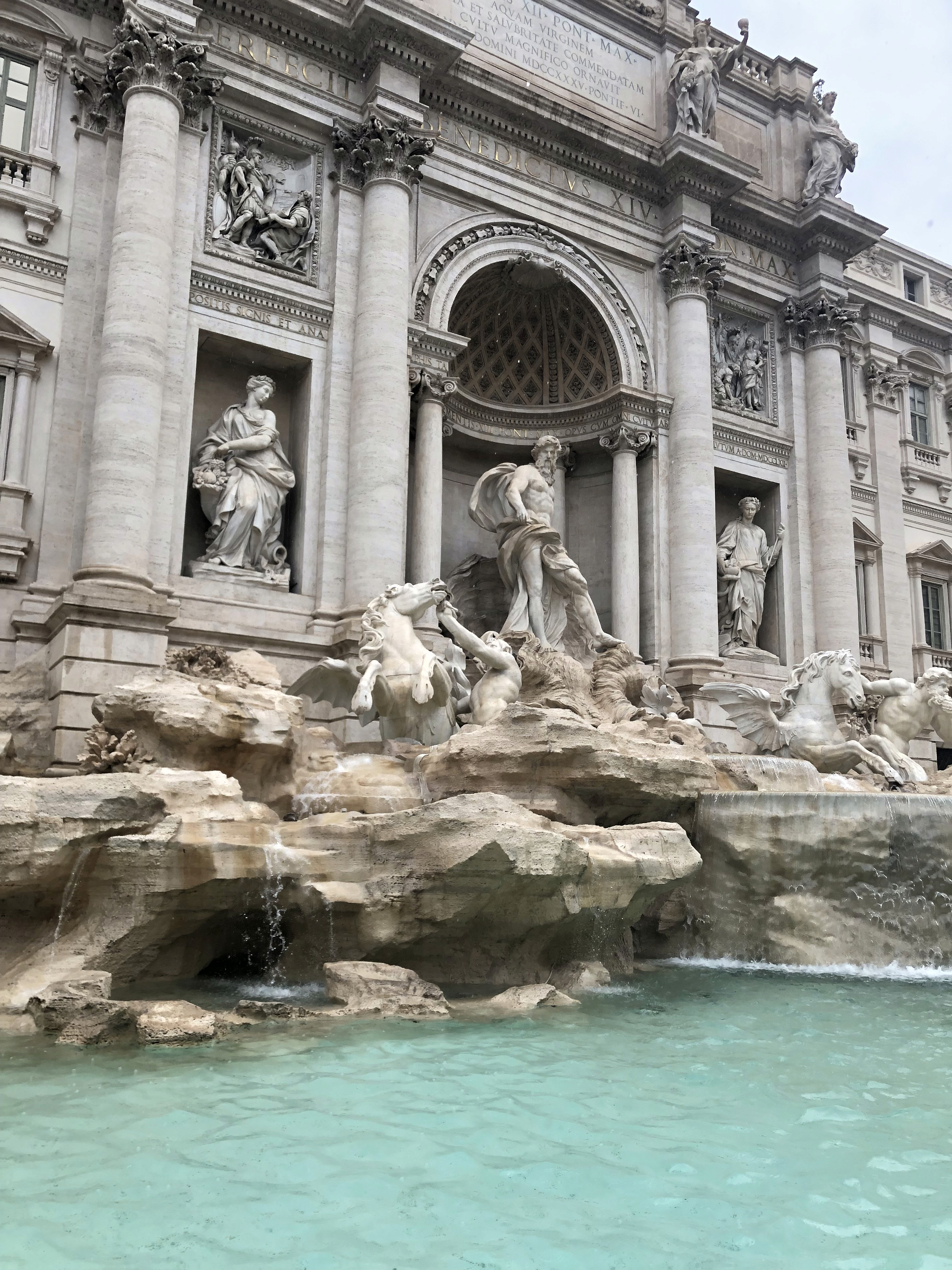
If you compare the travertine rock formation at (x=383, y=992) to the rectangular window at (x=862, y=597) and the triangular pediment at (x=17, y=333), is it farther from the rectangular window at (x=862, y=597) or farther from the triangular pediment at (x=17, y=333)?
the rectangular window at (x=862, y=597)

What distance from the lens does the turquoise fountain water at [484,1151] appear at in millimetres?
3201

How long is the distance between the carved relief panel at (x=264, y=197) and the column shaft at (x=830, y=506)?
10046 millimetres

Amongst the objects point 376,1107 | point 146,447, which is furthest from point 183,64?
point 376,1107

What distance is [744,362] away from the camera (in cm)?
2006

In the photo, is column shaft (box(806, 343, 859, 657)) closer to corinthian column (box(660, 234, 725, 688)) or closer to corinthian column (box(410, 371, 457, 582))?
corinthian column (box(660, 234, 725, 688))

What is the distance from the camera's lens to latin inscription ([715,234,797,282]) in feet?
65.1

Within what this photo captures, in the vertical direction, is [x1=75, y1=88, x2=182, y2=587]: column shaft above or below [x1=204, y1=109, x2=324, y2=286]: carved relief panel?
below

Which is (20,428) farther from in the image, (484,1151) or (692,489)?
(484,1151)

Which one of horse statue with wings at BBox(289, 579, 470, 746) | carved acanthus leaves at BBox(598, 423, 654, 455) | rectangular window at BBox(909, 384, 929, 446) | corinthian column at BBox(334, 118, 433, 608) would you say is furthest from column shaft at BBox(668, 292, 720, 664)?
rectangular window at BBox(909, 384, 929, 446)

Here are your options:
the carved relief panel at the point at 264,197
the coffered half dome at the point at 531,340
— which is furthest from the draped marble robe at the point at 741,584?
the carved relief panel at the point at 264,197

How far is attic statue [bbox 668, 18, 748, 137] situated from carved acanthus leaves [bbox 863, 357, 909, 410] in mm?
6854

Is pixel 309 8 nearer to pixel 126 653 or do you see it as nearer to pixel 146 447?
pixel 146 447

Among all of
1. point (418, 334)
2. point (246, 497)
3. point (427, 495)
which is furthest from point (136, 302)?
point (427, 495)

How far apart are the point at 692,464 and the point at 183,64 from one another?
9701mm
